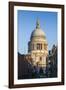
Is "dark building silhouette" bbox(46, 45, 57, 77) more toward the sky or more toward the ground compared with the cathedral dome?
more toward the ground

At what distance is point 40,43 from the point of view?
238 cm

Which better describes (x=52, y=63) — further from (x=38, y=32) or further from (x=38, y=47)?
(x=38, y=32)

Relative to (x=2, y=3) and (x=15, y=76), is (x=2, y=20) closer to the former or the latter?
(x=2, y=3)

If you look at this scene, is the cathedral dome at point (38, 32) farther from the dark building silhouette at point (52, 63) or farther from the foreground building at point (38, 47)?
the dark building silhouette at point (52, 63)

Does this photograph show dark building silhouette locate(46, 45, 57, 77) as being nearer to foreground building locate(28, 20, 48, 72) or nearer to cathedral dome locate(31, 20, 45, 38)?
foreground building locate(28, 20, 48, 72)

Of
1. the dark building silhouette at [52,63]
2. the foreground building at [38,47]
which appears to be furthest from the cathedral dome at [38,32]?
the dark building silhouette at [52,63]

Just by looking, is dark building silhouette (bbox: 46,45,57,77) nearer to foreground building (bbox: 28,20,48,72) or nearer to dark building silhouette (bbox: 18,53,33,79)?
foreground building (bbox: 28,20,48,72)

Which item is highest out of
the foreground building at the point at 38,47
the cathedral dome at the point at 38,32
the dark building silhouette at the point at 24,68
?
the cathedral dome at the point at 38,32

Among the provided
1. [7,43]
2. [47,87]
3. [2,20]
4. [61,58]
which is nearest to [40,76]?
[47,87]

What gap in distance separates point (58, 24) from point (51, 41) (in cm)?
19

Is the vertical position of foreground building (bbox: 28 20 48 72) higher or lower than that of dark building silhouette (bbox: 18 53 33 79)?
higher

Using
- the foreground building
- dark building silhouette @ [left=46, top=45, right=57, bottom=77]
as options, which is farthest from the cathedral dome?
dark building silhouette @ [left=46, top=45, right=57, bottom=77]

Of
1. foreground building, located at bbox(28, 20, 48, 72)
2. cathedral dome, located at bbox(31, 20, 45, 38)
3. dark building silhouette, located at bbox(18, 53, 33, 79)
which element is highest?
cathedral dome, located at bbox(31, 20, 45, 38)

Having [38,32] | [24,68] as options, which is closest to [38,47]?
[38,32]
